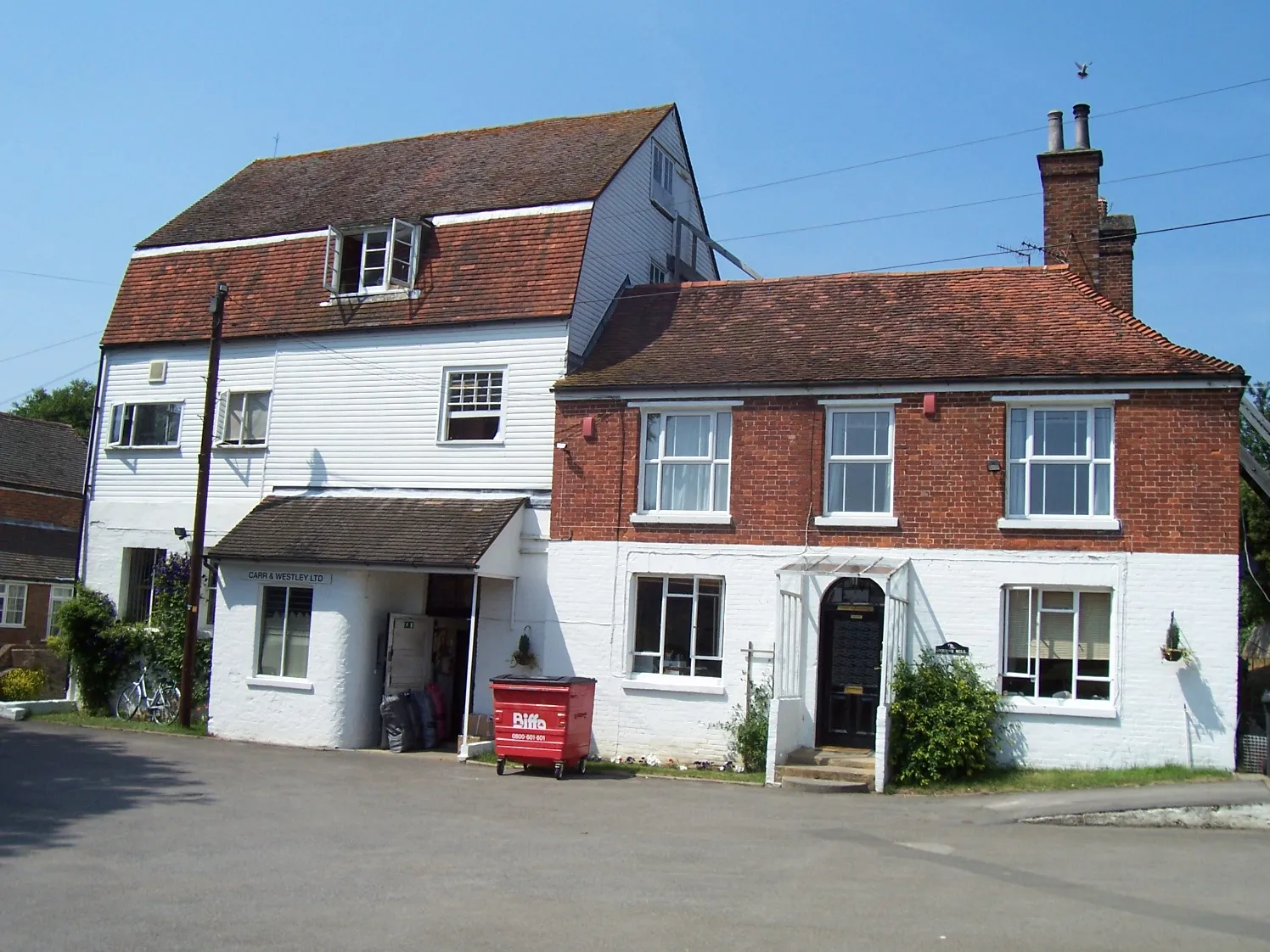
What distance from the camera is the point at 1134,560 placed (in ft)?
55.8

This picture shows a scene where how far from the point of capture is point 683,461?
19.6m

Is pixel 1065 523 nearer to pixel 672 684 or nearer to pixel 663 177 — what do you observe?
pixel 672 684

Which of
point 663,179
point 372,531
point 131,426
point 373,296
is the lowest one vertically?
point 372,531

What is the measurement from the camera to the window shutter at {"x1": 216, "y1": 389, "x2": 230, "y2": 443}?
23.4 meters

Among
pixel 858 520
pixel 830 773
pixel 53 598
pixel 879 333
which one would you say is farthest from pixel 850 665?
pixel 53 598

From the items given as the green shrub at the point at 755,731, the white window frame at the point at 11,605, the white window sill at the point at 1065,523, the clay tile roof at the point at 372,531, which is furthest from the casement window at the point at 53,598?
the white window sill at the point at 1065,523

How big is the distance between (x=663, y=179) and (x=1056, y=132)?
26.6 ft

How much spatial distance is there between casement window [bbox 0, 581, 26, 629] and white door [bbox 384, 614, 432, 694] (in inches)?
950

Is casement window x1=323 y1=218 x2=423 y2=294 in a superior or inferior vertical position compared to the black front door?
superior

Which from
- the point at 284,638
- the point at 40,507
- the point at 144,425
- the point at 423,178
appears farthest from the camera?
the point at 40,507

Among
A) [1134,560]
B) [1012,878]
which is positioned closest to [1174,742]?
[1134,560]

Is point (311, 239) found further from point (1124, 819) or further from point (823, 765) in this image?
point (1124, 819)

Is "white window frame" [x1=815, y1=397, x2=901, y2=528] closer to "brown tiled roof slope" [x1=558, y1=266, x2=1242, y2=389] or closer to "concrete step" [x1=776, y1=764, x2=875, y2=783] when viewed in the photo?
"brown tiled roof slope" [x1=558, y1=266, x2=1242, y2=389]

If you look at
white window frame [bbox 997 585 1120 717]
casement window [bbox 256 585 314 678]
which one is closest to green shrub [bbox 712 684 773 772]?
white window frame [bbox 997 585 1120 717]
